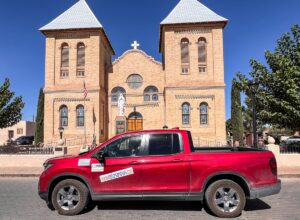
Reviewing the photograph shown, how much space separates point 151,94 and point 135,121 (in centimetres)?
333

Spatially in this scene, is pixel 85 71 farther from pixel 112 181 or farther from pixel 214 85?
pixel 112 181

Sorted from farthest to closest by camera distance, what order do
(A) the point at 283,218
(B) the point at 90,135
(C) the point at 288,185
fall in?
1. (B) the point at 90,135
2. (C) the point at 288,185
3. (A) the point at 283,218

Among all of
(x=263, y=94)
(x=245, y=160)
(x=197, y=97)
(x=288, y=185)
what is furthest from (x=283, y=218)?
(x=197, y=97)

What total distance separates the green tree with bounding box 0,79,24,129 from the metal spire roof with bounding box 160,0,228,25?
15155 millimetres

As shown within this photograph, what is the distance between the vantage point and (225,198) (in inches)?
237

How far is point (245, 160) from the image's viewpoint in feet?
19.7

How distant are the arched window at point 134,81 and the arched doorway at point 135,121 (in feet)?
9.64

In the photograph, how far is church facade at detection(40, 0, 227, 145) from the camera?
27016mm

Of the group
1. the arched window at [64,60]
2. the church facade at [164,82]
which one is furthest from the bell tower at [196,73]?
the arched window at [64,60]

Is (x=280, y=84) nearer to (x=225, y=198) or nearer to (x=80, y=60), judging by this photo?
(x=225, y=198)

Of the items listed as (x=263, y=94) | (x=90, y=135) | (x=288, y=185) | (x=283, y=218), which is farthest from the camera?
(x=90, y=135)

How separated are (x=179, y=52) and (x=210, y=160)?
22.9 meters

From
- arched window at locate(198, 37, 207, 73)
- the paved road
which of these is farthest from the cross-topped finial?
the paved road

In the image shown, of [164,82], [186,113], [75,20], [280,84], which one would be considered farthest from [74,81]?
[280,84]
